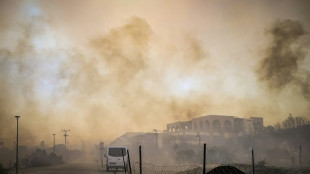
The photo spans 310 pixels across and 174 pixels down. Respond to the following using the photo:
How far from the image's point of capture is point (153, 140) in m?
115

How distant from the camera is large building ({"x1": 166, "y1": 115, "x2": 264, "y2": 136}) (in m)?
107

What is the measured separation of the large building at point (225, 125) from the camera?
107m

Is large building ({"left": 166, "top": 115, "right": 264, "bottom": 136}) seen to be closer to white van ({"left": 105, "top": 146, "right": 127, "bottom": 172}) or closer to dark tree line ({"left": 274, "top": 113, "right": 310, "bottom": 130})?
dark tree line ({"left": 274, "top": 113, "right": 310, "bottom": 130})

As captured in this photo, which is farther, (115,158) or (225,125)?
(225,125)

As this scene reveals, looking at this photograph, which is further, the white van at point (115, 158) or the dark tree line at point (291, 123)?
the dark tree line at point (291, 123)

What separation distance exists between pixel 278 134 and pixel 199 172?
6601 cm

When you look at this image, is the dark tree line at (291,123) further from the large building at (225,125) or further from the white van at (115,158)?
the white van at (115,158)

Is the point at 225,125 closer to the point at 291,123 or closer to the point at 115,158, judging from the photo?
the point at 291,123

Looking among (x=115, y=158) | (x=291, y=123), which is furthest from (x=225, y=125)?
(x=115, y=158)

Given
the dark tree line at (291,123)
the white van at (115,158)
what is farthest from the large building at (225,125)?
the white van at (115,158)

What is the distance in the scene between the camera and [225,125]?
359ft

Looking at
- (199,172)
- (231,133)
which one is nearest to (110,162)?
(199,172)

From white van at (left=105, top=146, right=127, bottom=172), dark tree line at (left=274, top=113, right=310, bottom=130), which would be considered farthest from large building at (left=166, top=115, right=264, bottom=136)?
white van at (left=105, top=146, right=127, bottom=172)

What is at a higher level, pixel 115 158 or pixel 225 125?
pixel 225 125
